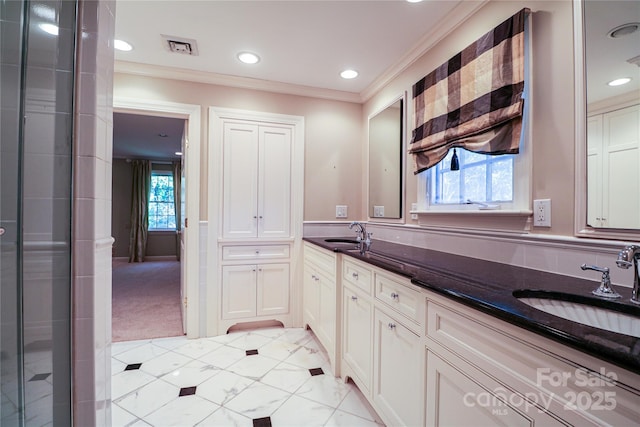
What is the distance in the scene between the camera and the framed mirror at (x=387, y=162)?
95.3 inches

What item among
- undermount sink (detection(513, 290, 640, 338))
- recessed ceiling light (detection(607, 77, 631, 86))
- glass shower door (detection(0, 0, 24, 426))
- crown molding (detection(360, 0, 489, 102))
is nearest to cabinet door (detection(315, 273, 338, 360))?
undermount sink (detection(513, 290, 640, 338))

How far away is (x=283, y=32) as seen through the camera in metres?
2.02

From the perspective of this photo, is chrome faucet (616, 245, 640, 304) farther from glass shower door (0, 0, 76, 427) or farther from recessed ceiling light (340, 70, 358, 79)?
recessed ceiling light (340, 70, 358, 79)

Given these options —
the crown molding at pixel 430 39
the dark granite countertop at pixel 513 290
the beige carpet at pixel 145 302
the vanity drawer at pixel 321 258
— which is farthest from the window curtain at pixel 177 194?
the dark granite countertop at pixel 513 290

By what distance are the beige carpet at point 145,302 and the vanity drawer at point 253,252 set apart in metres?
0.89

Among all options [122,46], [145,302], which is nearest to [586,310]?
[122,46]

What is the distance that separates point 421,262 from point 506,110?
855 mm

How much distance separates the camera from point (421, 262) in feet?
4.93

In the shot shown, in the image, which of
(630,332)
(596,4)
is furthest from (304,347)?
(596,4)

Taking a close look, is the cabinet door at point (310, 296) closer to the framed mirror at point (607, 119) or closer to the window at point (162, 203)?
the framed mirror at point (607, 119)

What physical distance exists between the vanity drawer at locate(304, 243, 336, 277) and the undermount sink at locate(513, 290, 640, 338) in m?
1.25

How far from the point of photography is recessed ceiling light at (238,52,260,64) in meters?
2.31

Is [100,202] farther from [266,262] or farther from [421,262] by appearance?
[266,262]

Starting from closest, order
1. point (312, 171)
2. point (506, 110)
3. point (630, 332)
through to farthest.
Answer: point (630, 332)
point (506, 110)
point (312, 171)
